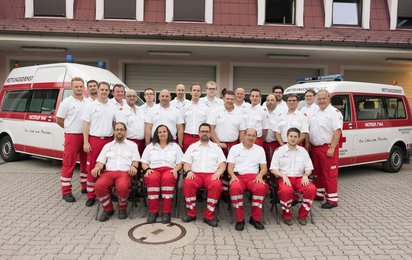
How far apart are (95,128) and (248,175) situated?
99.4 inches

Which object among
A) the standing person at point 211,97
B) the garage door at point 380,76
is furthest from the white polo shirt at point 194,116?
the garage door at point 380,76

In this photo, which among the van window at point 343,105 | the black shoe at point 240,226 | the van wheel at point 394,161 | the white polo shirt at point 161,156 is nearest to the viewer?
the black shoe at point 240,226

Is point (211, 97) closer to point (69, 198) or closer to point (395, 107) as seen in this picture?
point (69, 198)

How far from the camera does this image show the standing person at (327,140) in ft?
16.7

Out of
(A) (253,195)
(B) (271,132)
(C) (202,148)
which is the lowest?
(A) (253,195)

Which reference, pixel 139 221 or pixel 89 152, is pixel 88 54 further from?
pixel 139 221

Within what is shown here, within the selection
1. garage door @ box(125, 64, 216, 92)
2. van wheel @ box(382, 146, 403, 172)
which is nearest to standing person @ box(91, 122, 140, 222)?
van wheel @ box(382, 146, 403, 172)

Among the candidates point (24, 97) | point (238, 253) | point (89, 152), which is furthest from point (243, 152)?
point (24, 97)

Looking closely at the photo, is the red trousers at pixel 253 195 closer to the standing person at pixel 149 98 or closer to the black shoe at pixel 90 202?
the standing person at pixel 149 98

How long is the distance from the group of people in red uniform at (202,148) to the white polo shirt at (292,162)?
0.6 inches

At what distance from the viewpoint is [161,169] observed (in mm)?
4570

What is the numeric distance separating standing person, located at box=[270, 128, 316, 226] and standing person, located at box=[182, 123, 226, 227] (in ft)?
2.76

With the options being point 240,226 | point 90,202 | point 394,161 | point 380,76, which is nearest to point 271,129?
point 240,226

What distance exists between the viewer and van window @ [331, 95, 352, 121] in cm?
648
